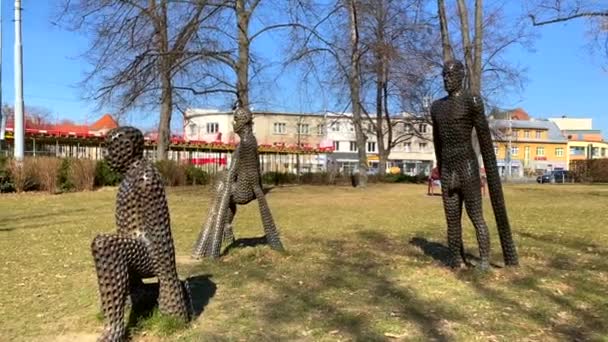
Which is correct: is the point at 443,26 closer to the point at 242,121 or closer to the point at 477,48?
the point at 477,48

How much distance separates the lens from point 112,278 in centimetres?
409

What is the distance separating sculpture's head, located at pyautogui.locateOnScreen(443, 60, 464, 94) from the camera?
671 cm

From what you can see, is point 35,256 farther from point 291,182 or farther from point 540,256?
point 291,182

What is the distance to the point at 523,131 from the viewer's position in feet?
310

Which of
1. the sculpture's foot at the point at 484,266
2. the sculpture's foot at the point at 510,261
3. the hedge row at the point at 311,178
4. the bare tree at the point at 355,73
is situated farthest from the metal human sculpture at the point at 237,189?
the hedge row at the point at 311,178

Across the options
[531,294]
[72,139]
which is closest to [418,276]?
[531,294]

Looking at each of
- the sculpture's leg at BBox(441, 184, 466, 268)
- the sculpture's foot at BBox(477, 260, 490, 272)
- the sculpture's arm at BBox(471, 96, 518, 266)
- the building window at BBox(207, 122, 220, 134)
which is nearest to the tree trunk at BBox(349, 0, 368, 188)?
the sculpture's arm at BBox(471, 96, 518, 266)

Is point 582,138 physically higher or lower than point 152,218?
higher

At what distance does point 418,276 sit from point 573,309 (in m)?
1.75

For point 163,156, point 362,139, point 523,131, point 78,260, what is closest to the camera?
point 78,260

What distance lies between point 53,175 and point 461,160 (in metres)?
18.4

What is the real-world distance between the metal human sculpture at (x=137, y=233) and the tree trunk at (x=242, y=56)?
1679cm

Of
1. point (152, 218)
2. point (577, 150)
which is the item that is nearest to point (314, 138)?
point (577, 150)

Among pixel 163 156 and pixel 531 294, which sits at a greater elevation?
pixel 163 156
